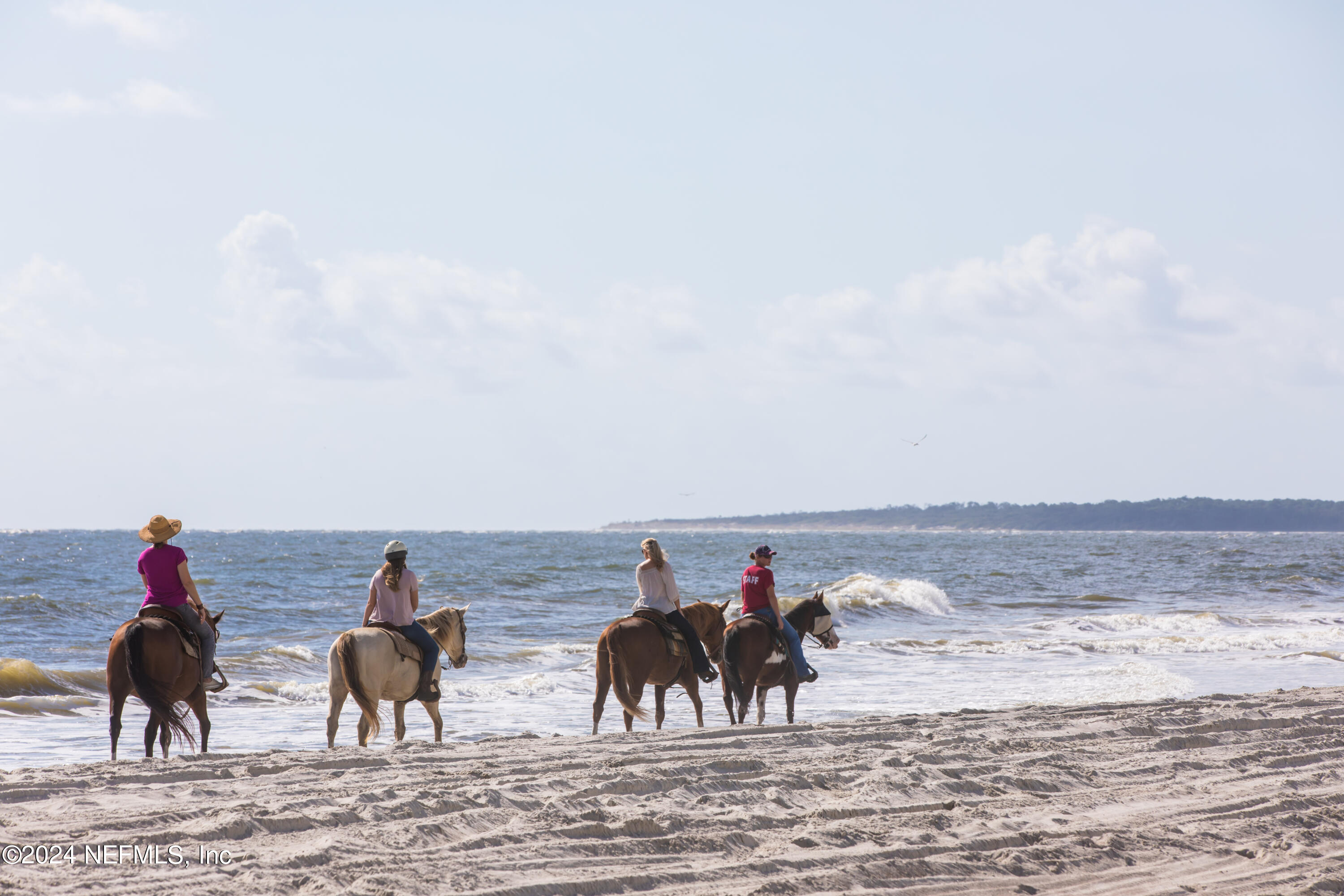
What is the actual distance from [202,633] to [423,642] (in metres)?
1.86

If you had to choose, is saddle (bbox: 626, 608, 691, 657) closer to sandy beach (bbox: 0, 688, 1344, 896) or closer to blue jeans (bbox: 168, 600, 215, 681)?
sandy beach (bbox: 0, 688, 1344, 896)

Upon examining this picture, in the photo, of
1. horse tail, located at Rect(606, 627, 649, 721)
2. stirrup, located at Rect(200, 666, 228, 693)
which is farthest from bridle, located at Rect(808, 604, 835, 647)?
stirrup, located at Rect(200, 666, 228, 693)

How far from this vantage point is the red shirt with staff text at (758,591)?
1079cm

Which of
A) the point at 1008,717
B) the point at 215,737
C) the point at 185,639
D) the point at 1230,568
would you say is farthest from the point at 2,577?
the point at 1230,568

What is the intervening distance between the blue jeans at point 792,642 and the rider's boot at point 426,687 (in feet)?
11.1

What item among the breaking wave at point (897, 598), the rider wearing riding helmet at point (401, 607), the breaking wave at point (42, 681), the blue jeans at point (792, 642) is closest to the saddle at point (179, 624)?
the rider wearing riding helmet at point (401, 607)

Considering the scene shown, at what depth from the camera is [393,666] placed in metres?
9.04

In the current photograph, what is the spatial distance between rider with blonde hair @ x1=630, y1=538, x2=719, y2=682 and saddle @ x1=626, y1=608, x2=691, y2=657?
0.03 meters

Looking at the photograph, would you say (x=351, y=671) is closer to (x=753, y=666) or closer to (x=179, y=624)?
(x=179, y=624)

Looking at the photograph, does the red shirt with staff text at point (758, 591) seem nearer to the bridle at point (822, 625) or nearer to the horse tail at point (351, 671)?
the bridle at point (822, 625)

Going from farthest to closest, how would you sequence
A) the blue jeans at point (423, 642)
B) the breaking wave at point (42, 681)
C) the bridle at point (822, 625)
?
1. the breaking wave at point (42, 681)
2. the bridle at point (822, 625)
3. the blue jeans at point (423, 642)

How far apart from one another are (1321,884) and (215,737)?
386 inches

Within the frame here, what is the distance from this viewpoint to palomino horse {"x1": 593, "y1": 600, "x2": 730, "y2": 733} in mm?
10000

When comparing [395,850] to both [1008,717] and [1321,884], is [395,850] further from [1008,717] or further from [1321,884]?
[1008,717]
